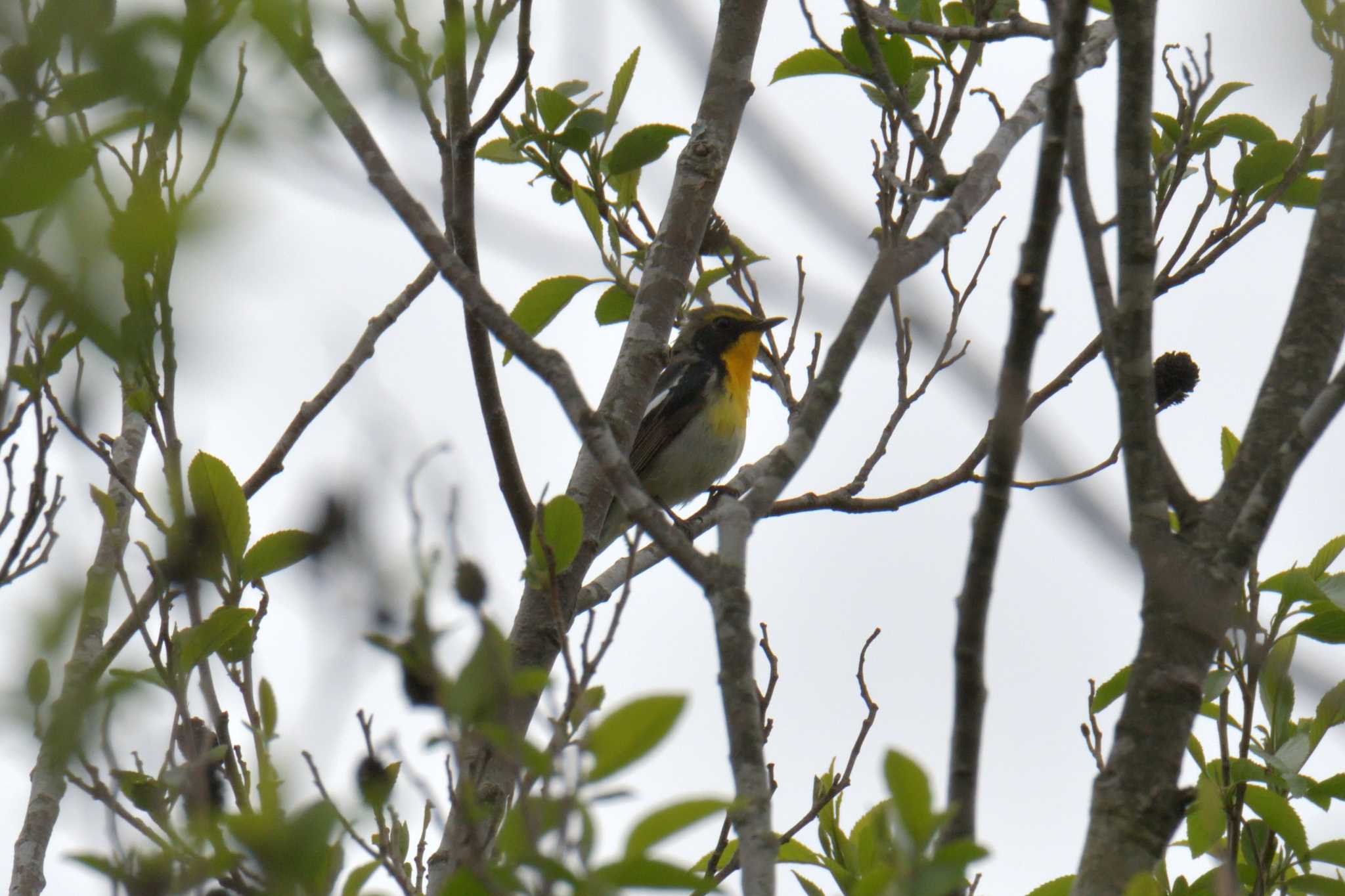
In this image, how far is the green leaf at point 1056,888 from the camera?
11.1 feet

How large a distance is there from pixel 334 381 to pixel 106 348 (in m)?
2.81

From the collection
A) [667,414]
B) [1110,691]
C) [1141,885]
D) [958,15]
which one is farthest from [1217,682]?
[667,414]

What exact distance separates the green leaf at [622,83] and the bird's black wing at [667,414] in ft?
13.6

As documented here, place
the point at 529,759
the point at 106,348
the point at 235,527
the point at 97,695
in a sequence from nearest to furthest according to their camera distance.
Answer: the point at 106,348
the point at 529,759
the point at 97,695
the point at 235,527

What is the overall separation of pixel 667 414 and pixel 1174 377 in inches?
193

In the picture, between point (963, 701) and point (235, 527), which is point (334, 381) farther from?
point (963, 701)

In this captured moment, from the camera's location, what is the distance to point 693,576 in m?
2.69

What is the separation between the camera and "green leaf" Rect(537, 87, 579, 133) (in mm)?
4953

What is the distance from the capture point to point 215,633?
2.86m

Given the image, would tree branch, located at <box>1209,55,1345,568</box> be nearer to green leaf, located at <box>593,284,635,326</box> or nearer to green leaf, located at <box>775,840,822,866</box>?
green leaf, located at <box>775,840,822,866</box>

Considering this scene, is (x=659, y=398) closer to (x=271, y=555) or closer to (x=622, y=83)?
(x=622, y=83)

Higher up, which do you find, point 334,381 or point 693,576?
point 334,381

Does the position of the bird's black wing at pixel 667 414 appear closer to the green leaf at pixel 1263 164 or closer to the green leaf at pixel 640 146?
the green leaf at pixel 640 146

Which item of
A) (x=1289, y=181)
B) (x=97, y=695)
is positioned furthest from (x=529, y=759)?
(x=1289, y=181)
